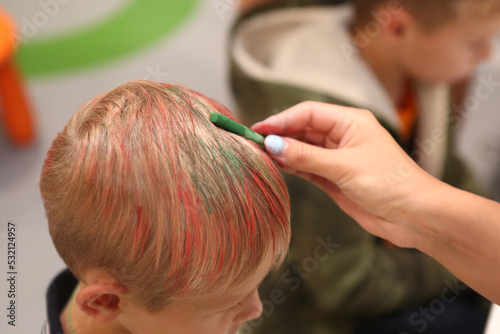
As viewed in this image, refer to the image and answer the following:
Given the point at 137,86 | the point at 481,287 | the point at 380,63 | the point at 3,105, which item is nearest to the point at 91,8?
the point at 3,105

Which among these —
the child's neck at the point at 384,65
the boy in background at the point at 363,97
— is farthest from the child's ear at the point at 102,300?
the child's neck at the point at 384,65

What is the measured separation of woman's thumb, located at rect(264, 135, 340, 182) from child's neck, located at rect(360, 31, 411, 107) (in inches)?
28.6

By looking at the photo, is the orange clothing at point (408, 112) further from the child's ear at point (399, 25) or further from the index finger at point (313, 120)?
the index finger at point (313, 120)

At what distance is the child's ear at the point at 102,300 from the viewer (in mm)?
561

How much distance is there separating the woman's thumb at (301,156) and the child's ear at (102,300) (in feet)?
0.85

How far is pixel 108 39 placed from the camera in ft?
6.35

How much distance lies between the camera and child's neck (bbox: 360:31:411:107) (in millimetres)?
1305

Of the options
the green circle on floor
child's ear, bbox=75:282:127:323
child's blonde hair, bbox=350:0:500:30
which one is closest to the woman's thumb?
child's ear, bbox=75:282:127:323

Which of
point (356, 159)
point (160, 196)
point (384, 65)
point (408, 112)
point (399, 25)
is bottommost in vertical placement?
point (408, 112)

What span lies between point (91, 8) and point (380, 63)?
1323mm

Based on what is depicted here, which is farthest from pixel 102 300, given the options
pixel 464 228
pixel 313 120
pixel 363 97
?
pixel 363 97

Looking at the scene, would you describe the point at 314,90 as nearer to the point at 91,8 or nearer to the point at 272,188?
the point at 272,188

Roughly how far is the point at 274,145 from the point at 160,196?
18cm

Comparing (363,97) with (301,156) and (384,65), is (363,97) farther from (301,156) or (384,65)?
(301,156)
